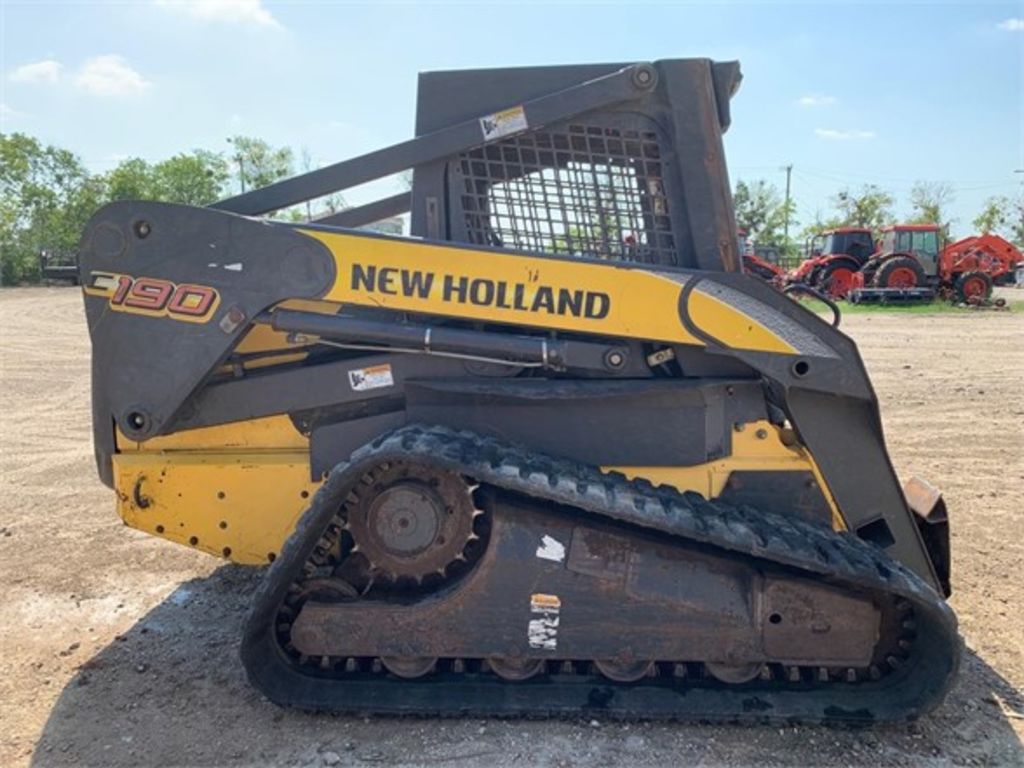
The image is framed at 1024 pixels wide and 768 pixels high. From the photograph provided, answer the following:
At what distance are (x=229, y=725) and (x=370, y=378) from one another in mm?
1407

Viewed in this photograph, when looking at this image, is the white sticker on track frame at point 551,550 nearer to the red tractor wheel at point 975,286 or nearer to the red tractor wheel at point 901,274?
the red tractor wheel at point 901,274

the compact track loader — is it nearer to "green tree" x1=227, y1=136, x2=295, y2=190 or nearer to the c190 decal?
the c190 decal

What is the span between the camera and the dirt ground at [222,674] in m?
2.74

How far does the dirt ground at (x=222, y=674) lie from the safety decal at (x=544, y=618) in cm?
34

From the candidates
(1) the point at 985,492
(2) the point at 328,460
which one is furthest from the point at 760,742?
(1) the point at 985,492

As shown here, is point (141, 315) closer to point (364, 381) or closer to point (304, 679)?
point (364, 381)

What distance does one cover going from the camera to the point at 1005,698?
10.2ft

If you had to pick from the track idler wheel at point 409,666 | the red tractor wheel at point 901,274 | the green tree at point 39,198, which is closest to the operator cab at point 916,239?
the red tractor wheel at point 901,274

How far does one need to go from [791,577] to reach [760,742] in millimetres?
593

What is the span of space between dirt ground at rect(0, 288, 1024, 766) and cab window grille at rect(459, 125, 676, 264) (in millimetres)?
1874

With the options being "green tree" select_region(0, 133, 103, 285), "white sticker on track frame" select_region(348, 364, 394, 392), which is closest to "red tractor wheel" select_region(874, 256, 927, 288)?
"white sticker on track frame" select_region(348, 364, 394, 392)

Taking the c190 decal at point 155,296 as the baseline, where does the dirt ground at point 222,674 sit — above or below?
below

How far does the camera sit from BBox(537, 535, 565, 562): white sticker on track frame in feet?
9.25

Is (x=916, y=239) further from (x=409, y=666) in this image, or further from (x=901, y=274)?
(x=409, y=666)
